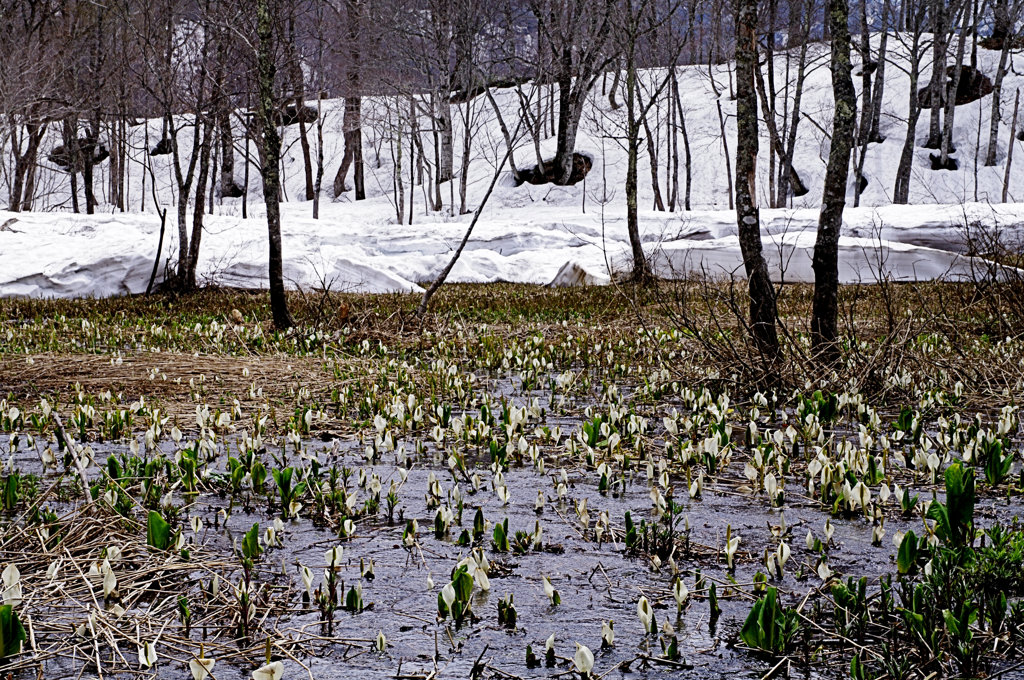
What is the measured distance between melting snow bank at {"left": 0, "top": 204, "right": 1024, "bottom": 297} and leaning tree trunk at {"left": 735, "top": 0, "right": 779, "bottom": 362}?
16.4 ft

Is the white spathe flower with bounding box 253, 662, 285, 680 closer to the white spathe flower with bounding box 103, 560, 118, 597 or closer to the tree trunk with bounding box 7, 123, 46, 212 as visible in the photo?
the white spathe flower with bounding box 103, 560, 118, 597

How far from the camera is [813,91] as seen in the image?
45.8 metres

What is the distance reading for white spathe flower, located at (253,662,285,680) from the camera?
216 cm

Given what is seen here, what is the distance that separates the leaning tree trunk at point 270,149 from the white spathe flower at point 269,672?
345 inches

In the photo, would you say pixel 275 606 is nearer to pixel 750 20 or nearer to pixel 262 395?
pixel 262 395

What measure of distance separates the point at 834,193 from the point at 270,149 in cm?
643

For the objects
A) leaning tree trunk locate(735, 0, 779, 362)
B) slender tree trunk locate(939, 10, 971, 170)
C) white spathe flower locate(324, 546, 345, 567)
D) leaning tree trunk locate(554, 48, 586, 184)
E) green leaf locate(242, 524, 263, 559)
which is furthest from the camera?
slender tree trunk locate(939, 10, 971, 170)

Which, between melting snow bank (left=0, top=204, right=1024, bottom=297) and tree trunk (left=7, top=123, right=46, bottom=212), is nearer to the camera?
melting snow bank (left=0, top=204, right=1024, bottom=297)

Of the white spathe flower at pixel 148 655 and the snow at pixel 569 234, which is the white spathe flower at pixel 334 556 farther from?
the snow at pixel 569 234

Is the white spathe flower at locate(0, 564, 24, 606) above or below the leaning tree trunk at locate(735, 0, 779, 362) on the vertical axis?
below

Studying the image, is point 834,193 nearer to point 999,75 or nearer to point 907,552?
point 907,552

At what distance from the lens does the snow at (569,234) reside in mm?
17266

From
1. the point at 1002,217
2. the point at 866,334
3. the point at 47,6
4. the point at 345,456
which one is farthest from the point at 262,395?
the point at 47,6

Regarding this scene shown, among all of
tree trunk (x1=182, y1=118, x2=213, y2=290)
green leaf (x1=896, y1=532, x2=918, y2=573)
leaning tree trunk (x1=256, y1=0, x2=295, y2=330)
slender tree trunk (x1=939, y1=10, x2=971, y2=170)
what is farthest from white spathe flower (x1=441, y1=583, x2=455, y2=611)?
slender tree trunk (x1=939, y1=10, x2=971, y2=170)
